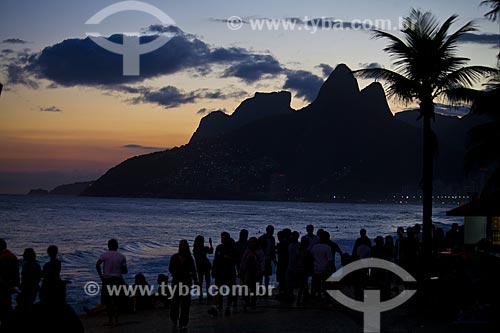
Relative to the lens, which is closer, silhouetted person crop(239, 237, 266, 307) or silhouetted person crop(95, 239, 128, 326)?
silhouetted person crop(95, 239, 128, 326)

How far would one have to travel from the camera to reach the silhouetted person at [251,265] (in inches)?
598

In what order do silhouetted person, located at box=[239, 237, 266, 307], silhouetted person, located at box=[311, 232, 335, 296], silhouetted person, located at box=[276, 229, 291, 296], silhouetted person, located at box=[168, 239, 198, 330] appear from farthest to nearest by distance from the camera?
silhouetted person, located at box=[276, 229, 291, 296] < silhouetted person, located at box=[311, 232, 335, 296] < silhouetted person, located at box=[239, 237, 266, 307] < silhouetted person, located at box=[168, 239, 198, 330]

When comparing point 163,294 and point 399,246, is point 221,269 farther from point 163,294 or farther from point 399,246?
point 399,246

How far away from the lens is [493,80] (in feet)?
81.5

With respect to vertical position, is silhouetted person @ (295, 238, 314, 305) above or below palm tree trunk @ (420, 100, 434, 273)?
below

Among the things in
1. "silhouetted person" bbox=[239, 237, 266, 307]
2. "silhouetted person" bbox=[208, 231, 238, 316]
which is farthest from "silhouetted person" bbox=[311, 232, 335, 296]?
"silhouetted person" bbox=[208, 231, 238, 316]

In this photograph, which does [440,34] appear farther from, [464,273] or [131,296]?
[131,296]

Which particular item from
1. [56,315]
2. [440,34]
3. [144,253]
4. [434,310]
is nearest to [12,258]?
[56,315]

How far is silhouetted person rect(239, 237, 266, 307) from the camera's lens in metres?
15.2

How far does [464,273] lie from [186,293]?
572 cm

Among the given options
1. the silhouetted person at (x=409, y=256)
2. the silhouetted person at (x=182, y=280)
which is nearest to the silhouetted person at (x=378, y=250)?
the silhouetted person at (x=409, y=256)

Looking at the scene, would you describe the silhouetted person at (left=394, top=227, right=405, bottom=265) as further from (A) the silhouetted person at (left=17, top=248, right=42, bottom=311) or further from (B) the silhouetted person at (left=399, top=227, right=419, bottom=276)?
(A) the silhouetted person at (left=17, top=248, right=42, bottom=311)

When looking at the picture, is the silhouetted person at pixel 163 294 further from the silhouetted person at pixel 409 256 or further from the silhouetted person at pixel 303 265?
the silhouetted person at pixel 409 256

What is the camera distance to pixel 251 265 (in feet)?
50.0
